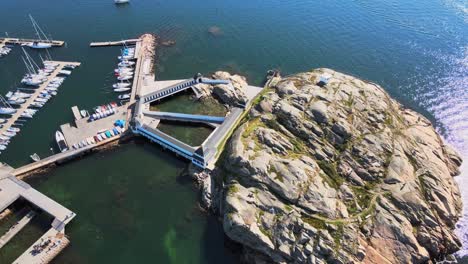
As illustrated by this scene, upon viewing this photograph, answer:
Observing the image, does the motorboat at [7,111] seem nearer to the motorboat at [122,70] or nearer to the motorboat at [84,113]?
the motorboat at [84,113]

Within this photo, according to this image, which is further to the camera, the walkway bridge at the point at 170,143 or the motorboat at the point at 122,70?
the motorboat at the point at 122,70

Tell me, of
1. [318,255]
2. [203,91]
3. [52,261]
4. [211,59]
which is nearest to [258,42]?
[211,59]

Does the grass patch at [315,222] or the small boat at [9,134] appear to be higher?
the grass patch at [315,222]

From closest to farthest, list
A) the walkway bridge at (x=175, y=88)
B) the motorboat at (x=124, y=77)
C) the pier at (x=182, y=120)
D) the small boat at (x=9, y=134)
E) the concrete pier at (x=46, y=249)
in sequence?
the concrete pier at (x=46, y=249) → the pier at (x=182, y=120) → the small boat at (x=9, y=134) → the walkway bridge at (x=175, y=88) → the motorboat at (x=124, y=77)

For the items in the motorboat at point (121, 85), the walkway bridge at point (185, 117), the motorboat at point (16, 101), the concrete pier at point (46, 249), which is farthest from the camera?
the motorboat at point (121, 85)

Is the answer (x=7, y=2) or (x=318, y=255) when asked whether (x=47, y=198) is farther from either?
(x=7, y=2)

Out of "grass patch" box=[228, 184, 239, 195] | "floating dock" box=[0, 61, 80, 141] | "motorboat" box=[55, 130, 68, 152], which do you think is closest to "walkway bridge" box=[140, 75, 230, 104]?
"motorboat" box=[55, 130, 68, 152]

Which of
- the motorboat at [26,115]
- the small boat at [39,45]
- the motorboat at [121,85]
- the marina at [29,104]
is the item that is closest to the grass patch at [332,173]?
the motorboat at [121,85]
